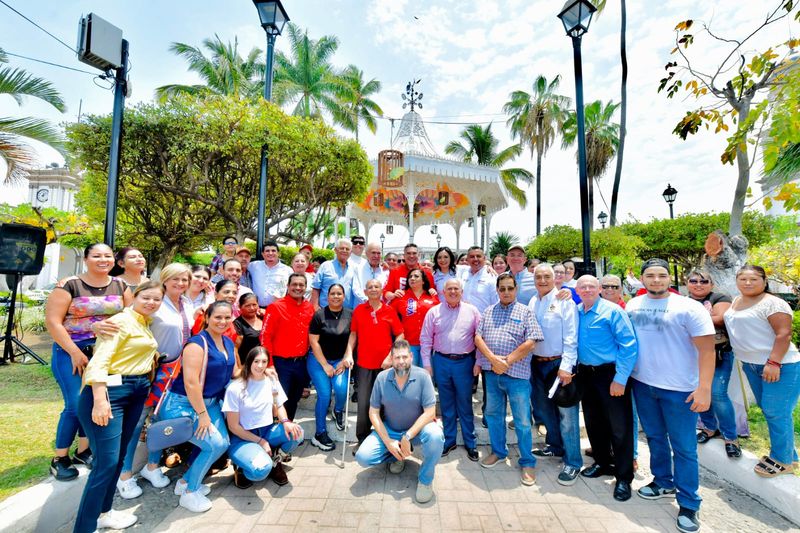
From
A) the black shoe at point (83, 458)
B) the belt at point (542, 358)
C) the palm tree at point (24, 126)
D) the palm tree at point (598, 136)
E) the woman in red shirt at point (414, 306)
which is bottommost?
the black shoe at point (83, 458)

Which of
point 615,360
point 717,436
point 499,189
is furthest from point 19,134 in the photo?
point 499,189

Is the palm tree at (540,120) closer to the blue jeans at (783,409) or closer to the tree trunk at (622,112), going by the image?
the tree trunk at (622,112)

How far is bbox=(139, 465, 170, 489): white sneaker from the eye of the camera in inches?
131

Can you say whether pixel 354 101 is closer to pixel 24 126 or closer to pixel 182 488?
pixel 24 126

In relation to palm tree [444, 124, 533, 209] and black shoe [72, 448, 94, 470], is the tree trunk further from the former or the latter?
black shoe [72, 448, 94, 470]

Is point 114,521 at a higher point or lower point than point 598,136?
lower

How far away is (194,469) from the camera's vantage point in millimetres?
3113

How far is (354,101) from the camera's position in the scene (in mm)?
22359

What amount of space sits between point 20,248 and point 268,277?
5018mm

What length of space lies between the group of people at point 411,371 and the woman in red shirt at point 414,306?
0.06ft

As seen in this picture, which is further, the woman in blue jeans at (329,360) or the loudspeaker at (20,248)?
the loudspeaker at (20,248)

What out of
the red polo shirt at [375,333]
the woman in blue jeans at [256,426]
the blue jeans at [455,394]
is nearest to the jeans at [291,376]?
the woman in blue jeans at [256,426]

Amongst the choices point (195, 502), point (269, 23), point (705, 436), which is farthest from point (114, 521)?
point (269, 23)

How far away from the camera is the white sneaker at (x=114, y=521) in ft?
9.03
